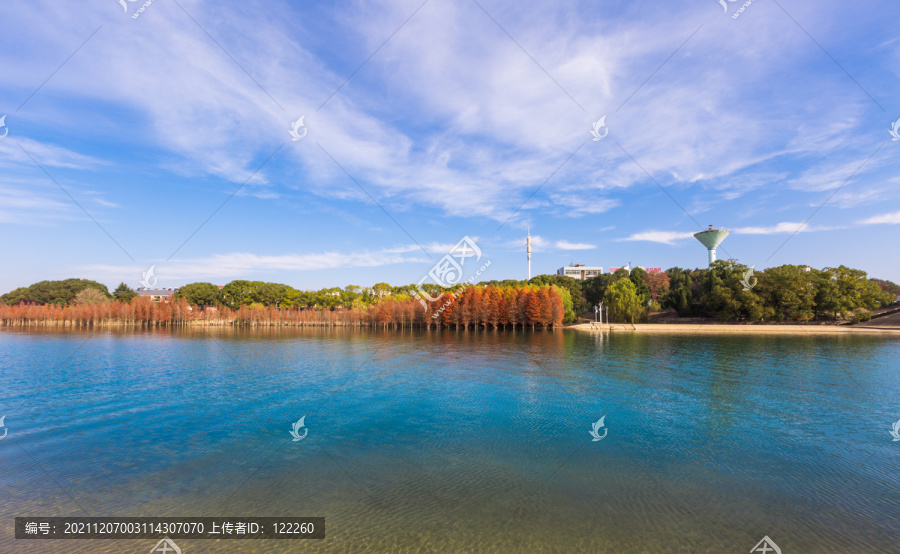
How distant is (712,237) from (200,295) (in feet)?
571

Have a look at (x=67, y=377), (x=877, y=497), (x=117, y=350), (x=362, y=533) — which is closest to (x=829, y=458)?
(x=877, y=497)

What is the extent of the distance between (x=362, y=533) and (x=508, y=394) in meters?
14.8

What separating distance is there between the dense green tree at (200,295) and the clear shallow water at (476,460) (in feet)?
400

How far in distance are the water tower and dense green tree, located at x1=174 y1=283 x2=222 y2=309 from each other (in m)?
167

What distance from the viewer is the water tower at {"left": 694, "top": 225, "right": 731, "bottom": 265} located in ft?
412

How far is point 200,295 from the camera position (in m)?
135

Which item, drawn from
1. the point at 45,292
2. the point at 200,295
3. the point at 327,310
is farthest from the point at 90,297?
the point at 327,310

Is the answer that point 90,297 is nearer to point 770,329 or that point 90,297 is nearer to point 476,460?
point 476,460

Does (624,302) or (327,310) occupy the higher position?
(624,302)

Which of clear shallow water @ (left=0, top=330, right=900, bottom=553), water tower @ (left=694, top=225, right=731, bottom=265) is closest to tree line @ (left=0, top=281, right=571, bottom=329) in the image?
clear shallow water @ (left=0, top=330, right=900, bottom=553)

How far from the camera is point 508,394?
22.1 m

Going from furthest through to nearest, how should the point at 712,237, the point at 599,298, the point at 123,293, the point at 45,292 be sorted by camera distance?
the point at 123,293, the point at 45,292, the point at 712,237, the point at 599,298

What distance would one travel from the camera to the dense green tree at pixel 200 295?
5300 inches

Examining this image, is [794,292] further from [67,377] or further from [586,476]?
[67,377]
